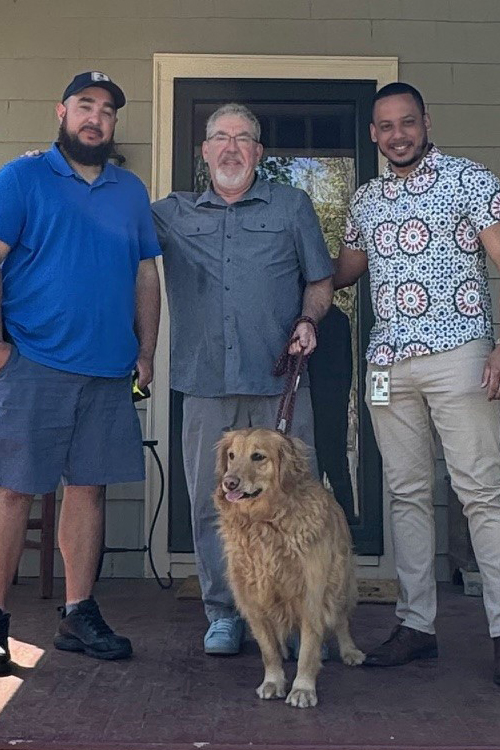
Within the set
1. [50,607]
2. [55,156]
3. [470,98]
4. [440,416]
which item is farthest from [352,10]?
[50,607]

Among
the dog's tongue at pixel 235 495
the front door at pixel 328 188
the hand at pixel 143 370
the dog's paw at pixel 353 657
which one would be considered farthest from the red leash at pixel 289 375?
the front door at pixel 328 188

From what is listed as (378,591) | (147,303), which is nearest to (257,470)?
(147,303)

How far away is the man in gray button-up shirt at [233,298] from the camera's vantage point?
3.48 m

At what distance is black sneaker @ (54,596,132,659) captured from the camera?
3266 millimetres

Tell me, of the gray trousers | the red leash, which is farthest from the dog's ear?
the gray trousers

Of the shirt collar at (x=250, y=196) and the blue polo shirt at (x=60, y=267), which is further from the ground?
the shirt collar at (x=250, y=196)

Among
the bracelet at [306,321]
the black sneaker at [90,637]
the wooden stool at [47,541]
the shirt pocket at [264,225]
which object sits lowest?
the black sneaker at [90,637]

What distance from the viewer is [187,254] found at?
11.7ft

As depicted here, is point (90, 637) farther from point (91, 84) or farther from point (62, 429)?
point (91, 84)

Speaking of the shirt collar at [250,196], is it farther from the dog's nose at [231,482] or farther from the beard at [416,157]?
the dog's nose at [231,482]

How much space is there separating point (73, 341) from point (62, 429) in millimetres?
299

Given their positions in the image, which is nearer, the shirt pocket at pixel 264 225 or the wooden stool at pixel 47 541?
the shirt pocket at pixel 264 225

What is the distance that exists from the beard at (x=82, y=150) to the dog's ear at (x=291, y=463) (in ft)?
3.80

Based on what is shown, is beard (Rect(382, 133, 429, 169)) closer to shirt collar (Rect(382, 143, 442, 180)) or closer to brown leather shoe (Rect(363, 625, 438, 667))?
shirt collar (Rect(382, 143, 442, 180))
